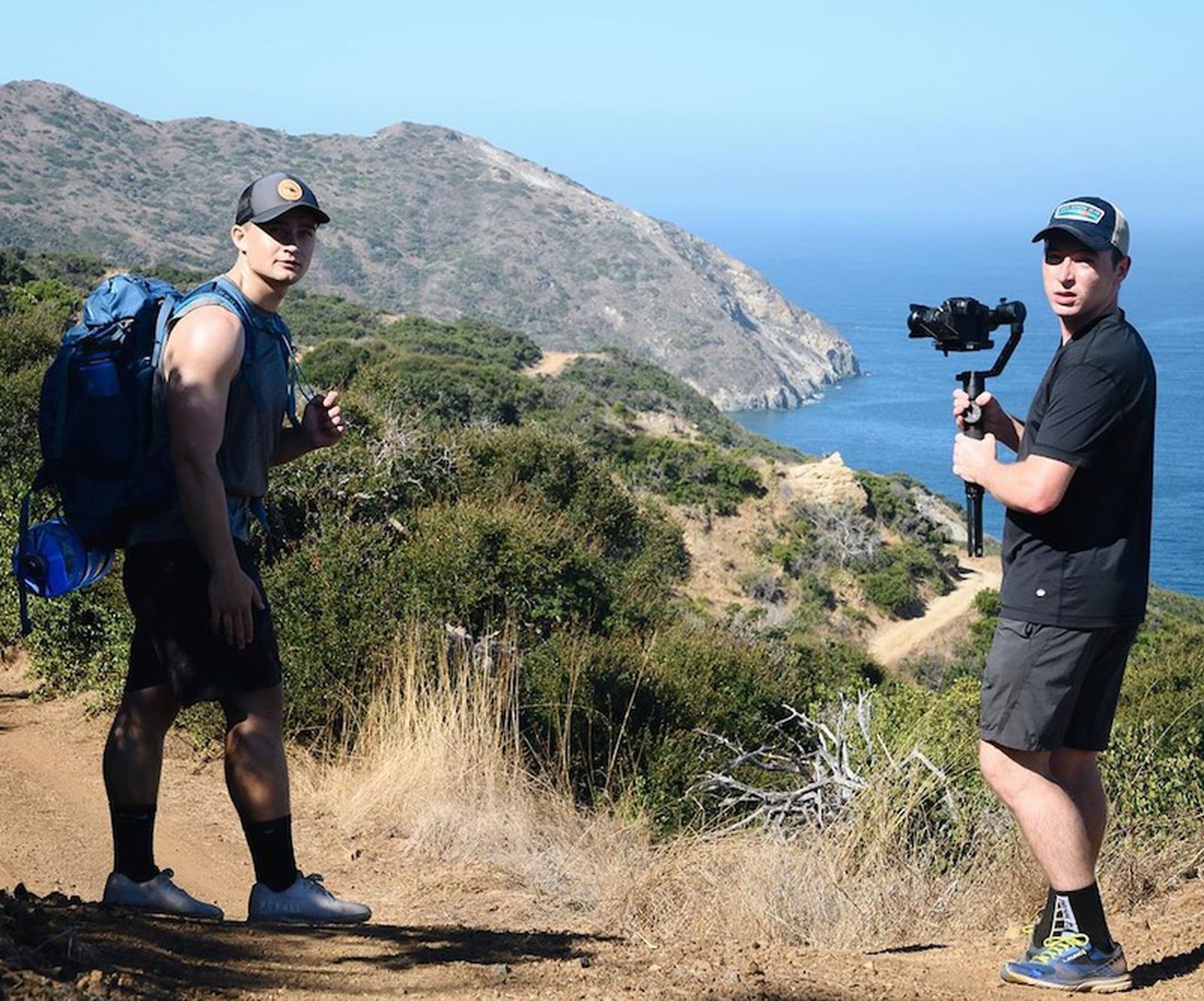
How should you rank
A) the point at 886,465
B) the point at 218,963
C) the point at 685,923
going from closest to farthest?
the point at 218,963 < the point at 685,923 < the point at 886,465

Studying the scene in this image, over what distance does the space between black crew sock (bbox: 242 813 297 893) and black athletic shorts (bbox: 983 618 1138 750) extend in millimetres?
1712

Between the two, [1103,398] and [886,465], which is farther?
[886,465]

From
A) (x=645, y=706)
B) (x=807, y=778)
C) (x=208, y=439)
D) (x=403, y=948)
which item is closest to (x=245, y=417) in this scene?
(x=208, y=439)

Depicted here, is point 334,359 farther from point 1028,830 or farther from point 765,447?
point 1028,830

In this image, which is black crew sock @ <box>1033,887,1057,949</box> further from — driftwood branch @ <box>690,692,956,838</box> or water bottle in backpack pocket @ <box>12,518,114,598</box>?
water bottle in backpack pocket @ <box>12,518,114,598</box>

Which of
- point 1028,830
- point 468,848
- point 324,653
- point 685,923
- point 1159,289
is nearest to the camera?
point 1028,830

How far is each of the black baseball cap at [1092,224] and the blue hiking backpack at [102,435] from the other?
1.93 m

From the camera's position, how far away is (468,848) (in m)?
5.21

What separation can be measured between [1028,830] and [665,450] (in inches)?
1041

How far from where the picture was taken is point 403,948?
11.8ft

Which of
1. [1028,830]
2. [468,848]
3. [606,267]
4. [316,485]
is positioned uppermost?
[606,267]

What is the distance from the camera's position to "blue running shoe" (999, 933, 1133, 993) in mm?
3605

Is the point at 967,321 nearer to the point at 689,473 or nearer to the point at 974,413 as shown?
the point at 974,413

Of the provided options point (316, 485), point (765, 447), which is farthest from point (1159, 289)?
point (316, 485)
